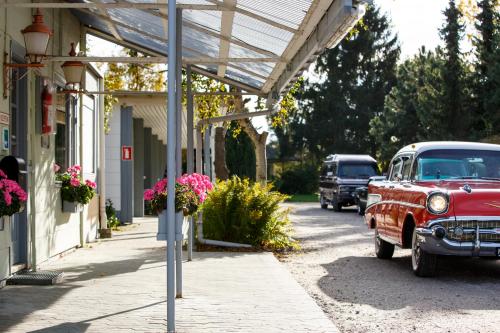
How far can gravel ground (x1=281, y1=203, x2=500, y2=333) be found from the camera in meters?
7.15

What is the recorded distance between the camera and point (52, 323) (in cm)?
667

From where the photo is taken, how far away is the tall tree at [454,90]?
115 ft

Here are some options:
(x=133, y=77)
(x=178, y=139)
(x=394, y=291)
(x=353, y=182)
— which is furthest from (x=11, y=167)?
(x=133, y=77)

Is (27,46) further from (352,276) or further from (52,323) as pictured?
(352,276)

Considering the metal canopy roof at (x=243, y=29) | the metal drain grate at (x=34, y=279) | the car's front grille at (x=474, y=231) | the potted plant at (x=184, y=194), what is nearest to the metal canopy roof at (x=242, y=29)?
the metal canopy roof at (x=243, y=29)

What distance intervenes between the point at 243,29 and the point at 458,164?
11.6 ft

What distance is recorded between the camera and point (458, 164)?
11.0 m

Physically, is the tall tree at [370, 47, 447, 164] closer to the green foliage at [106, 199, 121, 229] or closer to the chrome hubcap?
the green foliage at [106, 199, 121, 229]

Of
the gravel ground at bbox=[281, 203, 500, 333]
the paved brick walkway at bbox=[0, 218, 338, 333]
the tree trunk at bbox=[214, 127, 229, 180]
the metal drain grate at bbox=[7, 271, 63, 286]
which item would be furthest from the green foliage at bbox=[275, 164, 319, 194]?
the metal drain grate at bbox=[7, 271, 63, 286]

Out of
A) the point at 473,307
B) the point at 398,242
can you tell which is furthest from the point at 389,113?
the point at 473,307

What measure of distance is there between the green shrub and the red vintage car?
1.83 meters

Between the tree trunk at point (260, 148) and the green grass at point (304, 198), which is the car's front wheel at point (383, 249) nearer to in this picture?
the tree trunk at point (260, 148)

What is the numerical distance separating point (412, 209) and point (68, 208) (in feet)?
16.4

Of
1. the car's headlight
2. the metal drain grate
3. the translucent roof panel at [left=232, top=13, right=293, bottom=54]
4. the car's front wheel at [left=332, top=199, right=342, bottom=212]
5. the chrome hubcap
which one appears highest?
the translucent roof panel at [left=232, top=13, right=293, bottom=54]
